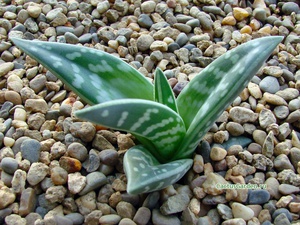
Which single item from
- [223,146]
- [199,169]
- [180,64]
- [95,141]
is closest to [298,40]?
[180,64]

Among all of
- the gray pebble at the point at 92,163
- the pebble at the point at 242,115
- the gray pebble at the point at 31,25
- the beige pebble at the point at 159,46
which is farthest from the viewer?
the gray pebble at the point at 31,25

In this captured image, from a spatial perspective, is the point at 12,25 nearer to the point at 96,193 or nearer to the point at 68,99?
the point at 68,99

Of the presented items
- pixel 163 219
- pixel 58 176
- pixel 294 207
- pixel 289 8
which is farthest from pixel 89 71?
pixel 289 8

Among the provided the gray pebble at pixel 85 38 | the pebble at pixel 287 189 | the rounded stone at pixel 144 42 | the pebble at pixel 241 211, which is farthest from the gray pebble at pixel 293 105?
the gray pebble at pixel 85 38

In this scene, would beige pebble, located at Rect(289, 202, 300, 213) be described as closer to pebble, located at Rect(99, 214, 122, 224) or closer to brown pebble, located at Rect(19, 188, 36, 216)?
pebble, located at Rect(99, 214, 122, 224)

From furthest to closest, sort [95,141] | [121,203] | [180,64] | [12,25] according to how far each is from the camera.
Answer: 1. [12,25]
2. [180,64]
3. [95,141]
4. [121,203]

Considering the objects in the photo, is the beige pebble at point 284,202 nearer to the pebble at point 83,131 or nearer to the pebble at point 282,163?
the pebble at point 282,163

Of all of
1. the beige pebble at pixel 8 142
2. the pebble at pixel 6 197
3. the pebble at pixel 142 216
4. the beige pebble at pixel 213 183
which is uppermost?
the beige pebble at pixel 213 183

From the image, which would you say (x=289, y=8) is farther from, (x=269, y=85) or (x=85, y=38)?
(x=85, y=38)
